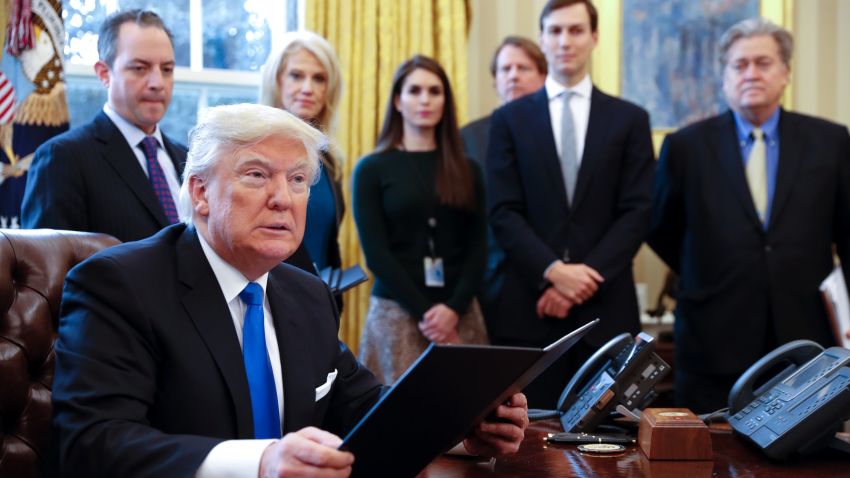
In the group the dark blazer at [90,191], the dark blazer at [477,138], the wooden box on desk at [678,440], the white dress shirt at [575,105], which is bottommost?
the wooden box on desk at [678,440]

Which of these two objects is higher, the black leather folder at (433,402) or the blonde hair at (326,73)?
the blonde hair at (326,73)

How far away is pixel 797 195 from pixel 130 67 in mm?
2475

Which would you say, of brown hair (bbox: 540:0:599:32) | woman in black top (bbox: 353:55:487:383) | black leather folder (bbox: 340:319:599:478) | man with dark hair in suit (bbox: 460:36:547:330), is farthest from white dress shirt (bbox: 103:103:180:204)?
man with dark hair in suit (bbox: 460:36:547:330)

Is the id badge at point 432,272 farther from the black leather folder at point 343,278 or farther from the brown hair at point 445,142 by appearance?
the black leather folder at point 343,278

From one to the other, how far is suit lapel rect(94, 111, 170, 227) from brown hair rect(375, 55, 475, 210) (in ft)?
4.21

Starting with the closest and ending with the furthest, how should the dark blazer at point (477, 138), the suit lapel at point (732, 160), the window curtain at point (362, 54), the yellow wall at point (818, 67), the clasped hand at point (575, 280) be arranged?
1. the clasped hand at point (575, 280)
2. the suit lapel at point (732, 160)
3. the dark blazer at point (477, 138)
4. the window curtain at point (362, 54)
5. the yellow wall at point (818, 67)

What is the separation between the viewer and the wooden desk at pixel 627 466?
1.75m

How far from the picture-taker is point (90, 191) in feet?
8.82

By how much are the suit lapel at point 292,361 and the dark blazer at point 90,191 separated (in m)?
0.90

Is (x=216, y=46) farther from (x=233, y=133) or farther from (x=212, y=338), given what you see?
(x=212, y=338)

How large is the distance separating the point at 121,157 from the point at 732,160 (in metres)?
2.29

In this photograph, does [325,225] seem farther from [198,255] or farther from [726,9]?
[726,9]

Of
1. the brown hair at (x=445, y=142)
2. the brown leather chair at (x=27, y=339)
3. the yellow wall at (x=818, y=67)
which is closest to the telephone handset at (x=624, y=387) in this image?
the brown leather chair at (x=27, y=339)

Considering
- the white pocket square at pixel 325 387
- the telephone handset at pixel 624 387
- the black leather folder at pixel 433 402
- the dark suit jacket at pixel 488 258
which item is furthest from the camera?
the dark suit jacket at pixel 488 258
